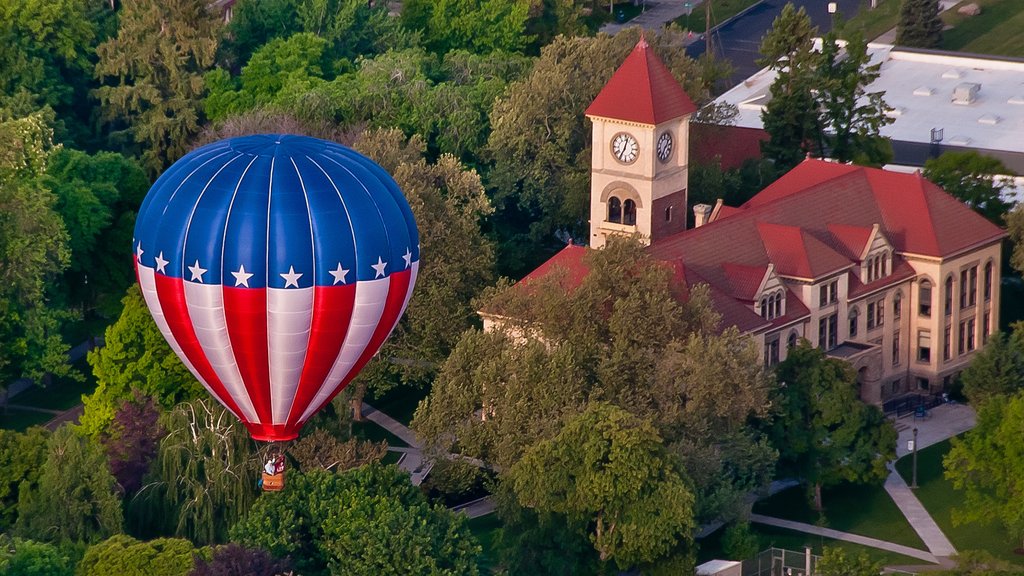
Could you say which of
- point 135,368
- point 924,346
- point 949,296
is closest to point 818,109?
point 949,296

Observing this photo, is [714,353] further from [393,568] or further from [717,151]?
[717,151]

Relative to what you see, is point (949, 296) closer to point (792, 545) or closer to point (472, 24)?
point (792, 545)

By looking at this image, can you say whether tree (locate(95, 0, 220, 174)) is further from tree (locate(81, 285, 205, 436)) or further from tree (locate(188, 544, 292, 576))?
tree (locate(188, 544, 292, 576))

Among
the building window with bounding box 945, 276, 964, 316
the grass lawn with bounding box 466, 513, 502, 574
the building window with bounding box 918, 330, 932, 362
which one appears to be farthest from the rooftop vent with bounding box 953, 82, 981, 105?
the grass lawn with bounding box 466, 513, 502, 574

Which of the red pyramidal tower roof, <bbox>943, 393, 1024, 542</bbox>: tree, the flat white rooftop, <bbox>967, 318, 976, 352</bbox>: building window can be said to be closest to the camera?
<bbox>943, 393, 1024, 542</bbox>: tree

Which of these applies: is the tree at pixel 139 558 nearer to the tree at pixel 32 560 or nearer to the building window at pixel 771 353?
the tree at pixel 32 560

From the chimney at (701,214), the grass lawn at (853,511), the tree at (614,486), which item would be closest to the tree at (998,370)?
the grass lawn at (853,511)
